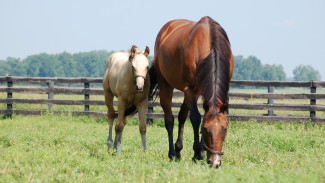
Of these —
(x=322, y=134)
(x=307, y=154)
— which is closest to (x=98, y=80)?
(x=322, y=134)

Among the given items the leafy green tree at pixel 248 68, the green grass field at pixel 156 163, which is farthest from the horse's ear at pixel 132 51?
the leafy green tree at pixel 248 68

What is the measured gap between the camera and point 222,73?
6879mm

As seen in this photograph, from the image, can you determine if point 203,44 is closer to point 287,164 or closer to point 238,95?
point 287,164

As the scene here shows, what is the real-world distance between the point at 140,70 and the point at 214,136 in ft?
8.96

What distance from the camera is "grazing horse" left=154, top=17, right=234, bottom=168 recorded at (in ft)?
21.2

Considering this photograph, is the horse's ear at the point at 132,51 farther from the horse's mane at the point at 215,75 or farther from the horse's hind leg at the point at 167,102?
the horse's mane at the point at 215,75

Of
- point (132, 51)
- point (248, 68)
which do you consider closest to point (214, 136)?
point (132, 51)

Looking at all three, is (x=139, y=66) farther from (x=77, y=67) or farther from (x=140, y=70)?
(x=77, y=67)

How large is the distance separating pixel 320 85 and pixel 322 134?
14.4 ft

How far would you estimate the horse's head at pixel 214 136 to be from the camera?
21.0 ft

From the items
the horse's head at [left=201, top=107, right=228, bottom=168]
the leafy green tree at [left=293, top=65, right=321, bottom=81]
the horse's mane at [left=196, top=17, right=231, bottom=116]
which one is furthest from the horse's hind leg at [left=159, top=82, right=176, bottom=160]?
the leafy green tree at [left=293, top=65, right=321, bottom=81]

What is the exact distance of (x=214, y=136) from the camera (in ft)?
21.0

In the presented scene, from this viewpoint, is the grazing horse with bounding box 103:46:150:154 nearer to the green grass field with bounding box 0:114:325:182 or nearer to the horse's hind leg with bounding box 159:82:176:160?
the horse's hind leg with bounding box 159:82:176:160

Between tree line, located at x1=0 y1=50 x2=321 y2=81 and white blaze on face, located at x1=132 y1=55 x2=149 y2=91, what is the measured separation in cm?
11637
